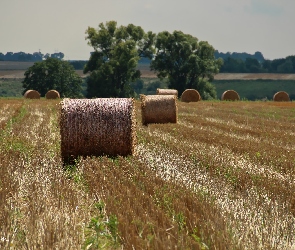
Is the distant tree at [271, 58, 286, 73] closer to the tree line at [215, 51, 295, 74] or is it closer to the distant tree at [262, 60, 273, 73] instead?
the tree line at [215, 51, 295, 74]

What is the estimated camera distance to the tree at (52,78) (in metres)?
73.7

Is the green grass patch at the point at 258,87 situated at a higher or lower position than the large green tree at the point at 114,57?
lower

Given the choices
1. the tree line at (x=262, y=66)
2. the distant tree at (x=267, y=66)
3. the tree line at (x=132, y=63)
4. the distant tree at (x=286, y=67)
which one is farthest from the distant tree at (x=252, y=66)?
the tree line at (x=132, y=63)

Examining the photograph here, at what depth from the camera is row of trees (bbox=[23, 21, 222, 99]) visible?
68500 millimetres

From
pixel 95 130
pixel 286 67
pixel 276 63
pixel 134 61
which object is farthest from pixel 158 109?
pixel 276 63

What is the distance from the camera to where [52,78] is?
2948 inches

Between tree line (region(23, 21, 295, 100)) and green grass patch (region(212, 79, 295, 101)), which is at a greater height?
tree line (region(23, 21, 295, 100))

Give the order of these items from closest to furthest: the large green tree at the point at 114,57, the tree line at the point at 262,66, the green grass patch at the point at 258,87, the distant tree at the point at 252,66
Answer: the large green tree at the point at 114,57 < the green grass patch at the point at 258,87 < the tree line at the point at 262,66 < the distant tree at the point at 252,66

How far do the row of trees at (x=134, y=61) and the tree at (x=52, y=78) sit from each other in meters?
0.14

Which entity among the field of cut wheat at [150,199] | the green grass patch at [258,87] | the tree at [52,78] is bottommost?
the green grass patch at [258,87]

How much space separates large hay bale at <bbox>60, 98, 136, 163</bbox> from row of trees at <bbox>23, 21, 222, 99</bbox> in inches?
2218

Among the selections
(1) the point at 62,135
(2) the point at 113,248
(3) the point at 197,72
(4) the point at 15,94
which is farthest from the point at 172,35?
(2) the point at 113,248

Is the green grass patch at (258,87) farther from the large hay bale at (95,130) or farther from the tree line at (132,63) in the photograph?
the large hay bale at (95,130)

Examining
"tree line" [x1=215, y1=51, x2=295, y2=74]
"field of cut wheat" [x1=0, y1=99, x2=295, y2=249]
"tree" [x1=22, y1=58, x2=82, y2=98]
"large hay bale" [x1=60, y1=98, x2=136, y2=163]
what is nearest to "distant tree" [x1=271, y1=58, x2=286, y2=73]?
"tree line" [x1=215, y1=51, x2=295, y2=74]
